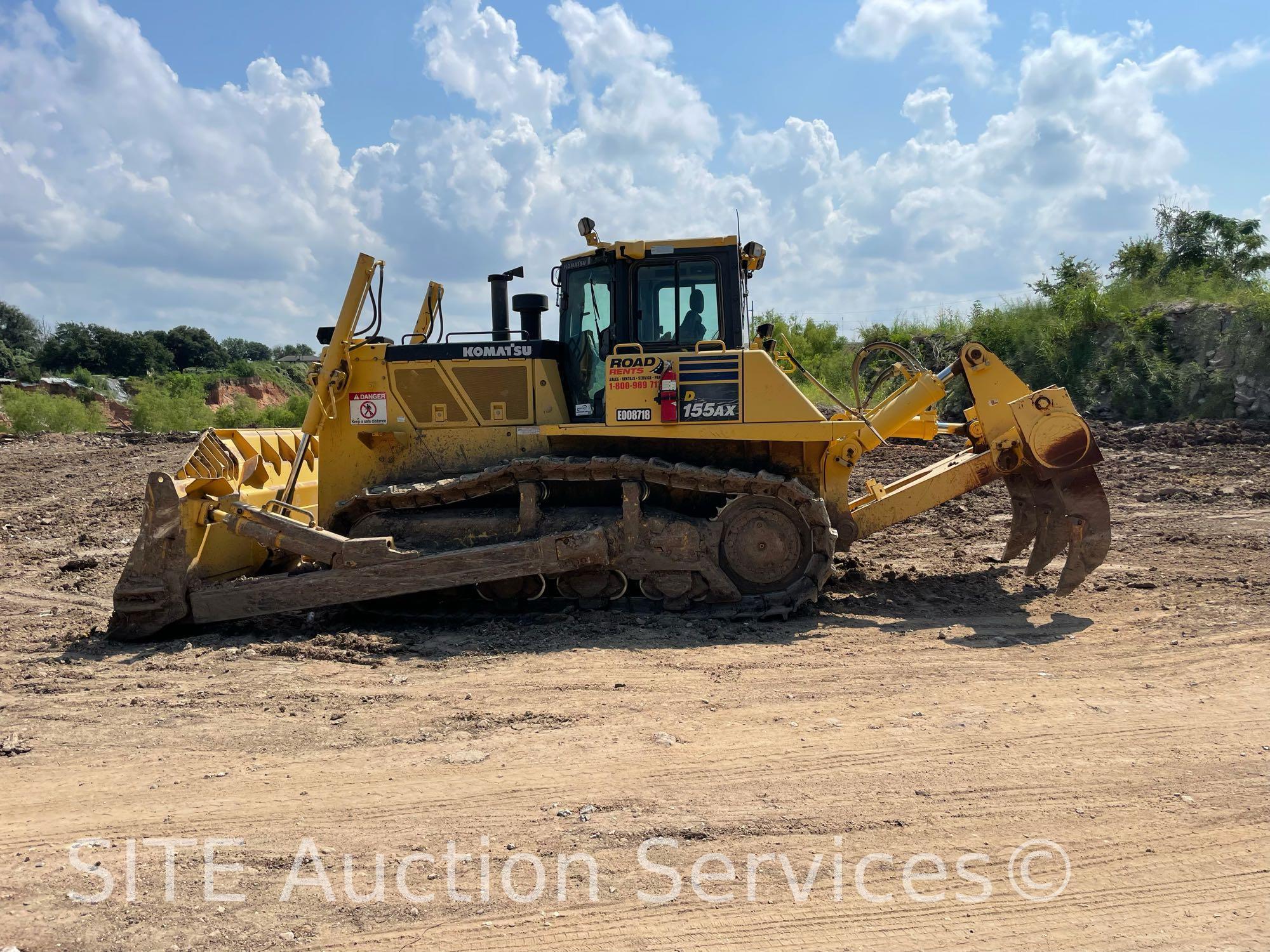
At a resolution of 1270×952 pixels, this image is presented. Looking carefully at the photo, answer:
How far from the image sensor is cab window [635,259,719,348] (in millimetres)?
7805

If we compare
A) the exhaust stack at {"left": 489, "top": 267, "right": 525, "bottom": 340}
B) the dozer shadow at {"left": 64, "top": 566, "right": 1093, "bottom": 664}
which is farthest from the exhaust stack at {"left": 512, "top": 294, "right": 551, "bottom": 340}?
the dozer shadow at {"left": 64, "top": 566, "right": 1093, "bottom": 664}

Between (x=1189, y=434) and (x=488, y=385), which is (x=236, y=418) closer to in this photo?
(x=488, y=385)

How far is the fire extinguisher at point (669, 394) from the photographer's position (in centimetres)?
749

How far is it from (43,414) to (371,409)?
25.8m

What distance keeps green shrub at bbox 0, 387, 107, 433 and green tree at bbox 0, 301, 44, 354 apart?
35719 mm

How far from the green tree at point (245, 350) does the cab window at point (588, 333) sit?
71.8 meters

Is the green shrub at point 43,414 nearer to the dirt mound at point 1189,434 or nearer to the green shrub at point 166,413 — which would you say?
the green shrub at point 166,413

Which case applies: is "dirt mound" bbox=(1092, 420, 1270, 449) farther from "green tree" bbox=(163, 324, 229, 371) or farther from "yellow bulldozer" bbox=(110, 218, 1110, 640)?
"green tree" bbox=(163, 324, 229, 371)

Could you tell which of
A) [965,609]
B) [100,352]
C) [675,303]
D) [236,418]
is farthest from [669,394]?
[100,352]

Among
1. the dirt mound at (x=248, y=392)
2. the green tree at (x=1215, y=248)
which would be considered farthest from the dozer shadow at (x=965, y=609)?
the dirt mound at (x=248, y=392)

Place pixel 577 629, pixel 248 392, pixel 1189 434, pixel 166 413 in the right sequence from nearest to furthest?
pixel 577 629 < pixel 1189 434 < pixel 166 413 < pixel 248 392

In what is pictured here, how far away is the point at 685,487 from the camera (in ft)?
24.7

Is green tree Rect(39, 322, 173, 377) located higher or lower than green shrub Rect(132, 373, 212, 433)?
higher

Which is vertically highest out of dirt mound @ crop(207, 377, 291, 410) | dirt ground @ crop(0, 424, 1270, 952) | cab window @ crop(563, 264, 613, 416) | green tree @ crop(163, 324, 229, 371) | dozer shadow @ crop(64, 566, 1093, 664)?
green tree @ crop(163, 324, 229, 371)
